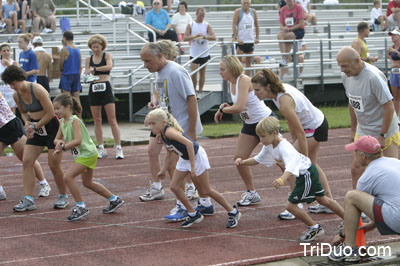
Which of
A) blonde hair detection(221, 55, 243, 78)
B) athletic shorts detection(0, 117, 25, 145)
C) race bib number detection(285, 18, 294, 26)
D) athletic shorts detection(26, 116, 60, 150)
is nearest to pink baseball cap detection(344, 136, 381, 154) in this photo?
blonde hair detection(221, 55, 243, 78)

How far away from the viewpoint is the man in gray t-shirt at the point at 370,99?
25.2ft

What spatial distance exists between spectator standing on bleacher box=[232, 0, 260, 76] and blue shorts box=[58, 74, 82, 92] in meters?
4.34

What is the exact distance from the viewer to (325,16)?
28219 mm

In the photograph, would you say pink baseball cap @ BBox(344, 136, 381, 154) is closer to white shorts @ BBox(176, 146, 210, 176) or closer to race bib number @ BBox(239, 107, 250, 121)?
white shorts @ BBox(176, 146, 210, 176)

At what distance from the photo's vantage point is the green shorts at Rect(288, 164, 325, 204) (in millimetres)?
7484

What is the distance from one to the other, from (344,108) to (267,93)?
13.4m

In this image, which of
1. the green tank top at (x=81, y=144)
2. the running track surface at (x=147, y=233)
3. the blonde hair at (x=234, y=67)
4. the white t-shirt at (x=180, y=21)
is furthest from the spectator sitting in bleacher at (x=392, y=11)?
the green tank top at (x=81, y=144)

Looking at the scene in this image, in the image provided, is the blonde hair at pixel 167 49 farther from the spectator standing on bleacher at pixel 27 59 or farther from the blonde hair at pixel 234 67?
the spectator standing on bleacher at pixel 27 59

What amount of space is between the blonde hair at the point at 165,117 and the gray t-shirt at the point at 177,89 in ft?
2.05

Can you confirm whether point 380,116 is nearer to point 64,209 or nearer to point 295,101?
point 295,101

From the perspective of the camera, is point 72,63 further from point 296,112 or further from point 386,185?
point 386,185

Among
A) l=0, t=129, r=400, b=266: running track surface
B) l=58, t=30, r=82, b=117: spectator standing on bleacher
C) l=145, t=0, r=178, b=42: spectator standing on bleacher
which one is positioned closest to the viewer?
l=0, t=129, r=400, b=266: running track surface

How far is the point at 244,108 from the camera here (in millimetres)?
8906

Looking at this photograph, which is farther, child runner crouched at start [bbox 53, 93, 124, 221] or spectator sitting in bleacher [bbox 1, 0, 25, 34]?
spectator sitting in bleacher [bbox 1, 0, 25, 34]
